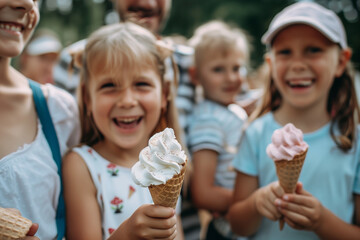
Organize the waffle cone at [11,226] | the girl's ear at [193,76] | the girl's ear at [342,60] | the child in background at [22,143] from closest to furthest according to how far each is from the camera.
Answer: the waffle cone at [11,226]
the child in background at [22,143]
the girl's ear at [342,60]
the girl's ear at [193,76]

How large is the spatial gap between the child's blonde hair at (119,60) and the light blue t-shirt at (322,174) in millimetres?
Result: 675

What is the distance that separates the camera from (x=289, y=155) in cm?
201

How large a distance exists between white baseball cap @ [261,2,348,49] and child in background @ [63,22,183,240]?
2.79 ft

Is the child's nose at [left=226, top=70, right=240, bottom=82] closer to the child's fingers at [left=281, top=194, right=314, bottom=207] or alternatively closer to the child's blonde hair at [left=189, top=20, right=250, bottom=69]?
the child's blonde hair at [left=189, top=20, right=250, bottom=69]

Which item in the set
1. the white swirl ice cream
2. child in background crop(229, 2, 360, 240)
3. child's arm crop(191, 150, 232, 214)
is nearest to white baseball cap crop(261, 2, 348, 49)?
child in background crop(229, 2, 360, 240)

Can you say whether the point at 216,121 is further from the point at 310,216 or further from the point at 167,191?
the point at 167,191

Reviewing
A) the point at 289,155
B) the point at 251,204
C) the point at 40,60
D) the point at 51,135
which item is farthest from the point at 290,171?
the point at 40,60

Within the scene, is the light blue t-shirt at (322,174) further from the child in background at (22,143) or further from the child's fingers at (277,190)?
the child in background at (22,143)

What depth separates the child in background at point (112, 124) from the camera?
206 cm

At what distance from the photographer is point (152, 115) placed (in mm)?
2309

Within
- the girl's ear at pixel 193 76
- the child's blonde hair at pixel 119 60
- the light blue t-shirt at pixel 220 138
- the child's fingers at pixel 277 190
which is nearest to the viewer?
the child's fingers at pixel 277 190

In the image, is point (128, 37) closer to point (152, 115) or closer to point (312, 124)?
point (152, 115)

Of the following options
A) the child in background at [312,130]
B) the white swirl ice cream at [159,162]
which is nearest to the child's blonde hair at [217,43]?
the child in background at [312,130]

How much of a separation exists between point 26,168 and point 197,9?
57.1 feet
